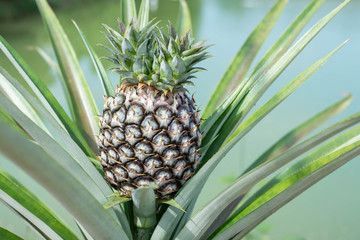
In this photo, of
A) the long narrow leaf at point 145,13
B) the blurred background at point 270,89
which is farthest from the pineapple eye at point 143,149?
the blurred background at point 270,89

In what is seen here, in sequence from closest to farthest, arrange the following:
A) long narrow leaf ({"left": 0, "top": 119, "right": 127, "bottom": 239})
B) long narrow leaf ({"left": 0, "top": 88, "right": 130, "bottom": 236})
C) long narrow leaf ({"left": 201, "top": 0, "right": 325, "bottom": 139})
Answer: long narrow leaf ({"left": 0, "top": 119, "right": 127, "bottom": 239}), long narrow leaf ({"left": 0, "top": 88, "right": 130, "bottom": 236}), long narrow leaf ({"left": 201, "top": 0, "right": 325, "bottom": 139})

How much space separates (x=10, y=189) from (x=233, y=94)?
508mm

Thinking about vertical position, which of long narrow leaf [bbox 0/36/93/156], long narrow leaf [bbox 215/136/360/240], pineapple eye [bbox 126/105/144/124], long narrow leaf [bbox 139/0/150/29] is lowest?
long narrow leaf [bbox 215/136/360/240]

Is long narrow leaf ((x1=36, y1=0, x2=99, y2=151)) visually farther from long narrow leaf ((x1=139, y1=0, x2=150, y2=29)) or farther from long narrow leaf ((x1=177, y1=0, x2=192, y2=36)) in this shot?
long narrow leaf ((x1=177, y1=0, x2=192, y2=36))

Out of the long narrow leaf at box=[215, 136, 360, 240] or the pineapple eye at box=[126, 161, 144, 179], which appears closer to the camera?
the long narrow leaf at box=[215, 136, 360, 240]

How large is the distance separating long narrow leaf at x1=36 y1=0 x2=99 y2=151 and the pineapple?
0.58 ft

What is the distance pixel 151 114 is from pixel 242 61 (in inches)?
14.0

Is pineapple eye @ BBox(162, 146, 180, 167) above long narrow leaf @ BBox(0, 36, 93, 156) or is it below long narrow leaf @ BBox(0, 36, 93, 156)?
below

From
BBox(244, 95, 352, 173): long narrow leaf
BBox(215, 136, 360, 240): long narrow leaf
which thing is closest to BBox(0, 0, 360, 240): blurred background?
BBox(244, 95, 352, 173): long narrow leaf

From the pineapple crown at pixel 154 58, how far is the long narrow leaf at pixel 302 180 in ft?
0.96

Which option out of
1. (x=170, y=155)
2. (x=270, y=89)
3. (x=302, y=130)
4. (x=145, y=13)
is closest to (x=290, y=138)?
(x=302, y=130)

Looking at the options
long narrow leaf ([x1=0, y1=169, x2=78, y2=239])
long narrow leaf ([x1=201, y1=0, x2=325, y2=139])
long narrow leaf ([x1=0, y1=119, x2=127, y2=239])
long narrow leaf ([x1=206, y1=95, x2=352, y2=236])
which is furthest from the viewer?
long narrow leaf ([x1=206, y1=95, x2=352, y2=236])

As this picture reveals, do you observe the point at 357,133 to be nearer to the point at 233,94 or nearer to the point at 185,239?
the point at 233,94

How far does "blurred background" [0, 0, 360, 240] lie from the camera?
174 cm
